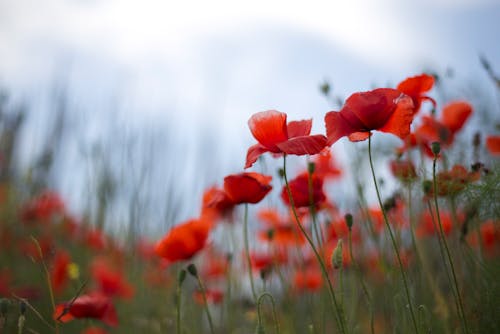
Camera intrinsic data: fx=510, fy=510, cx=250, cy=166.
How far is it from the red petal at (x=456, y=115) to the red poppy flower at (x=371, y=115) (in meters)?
0.48

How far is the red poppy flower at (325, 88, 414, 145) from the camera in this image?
101 cm

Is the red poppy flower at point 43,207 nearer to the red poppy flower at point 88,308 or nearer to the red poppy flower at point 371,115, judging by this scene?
the red poppy flower at point 88,308

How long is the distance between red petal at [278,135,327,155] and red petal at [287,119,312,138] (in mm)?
82

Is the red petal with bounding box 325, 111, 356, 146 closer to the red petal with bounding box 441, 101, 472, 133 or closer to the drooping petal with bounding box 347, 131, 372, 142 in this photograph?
the drooping petal with bounding box 347, 131, 372, 142

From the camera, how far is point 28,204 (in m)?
3.22

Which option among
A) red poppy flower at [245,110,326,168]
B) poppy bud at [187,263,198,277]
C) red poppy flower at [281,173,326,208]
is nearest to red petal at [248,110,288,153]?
red poppy flower at [245,110,326,168]

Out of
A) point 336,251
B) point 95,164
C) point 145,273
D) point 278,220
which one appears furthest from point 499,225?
point 95,164

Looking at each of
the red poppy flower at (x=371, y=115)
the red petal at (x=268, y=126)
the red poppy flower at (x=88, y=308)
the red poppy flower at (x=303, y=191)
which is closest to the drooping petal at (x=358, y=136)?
the red poppy flower at (x=371, y=115)

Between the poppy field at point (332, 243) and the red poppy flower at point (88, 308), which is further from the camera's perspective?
the red poppy flower at point (88, 308)

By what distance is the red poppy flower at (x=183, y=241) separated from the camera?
55.4 inches

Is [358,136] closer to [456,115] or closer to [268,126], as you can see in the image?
[268,126]

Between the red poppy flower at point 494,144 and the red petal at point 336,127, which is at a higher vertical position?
the red petal at point 336,127

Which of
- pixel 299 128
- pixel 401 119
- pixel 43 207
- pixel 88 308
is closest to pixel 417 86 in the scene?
pixel 401 119

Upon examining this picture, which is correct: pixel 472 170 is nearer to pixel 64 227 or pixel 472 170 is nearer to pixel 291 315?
pixel 291 315
